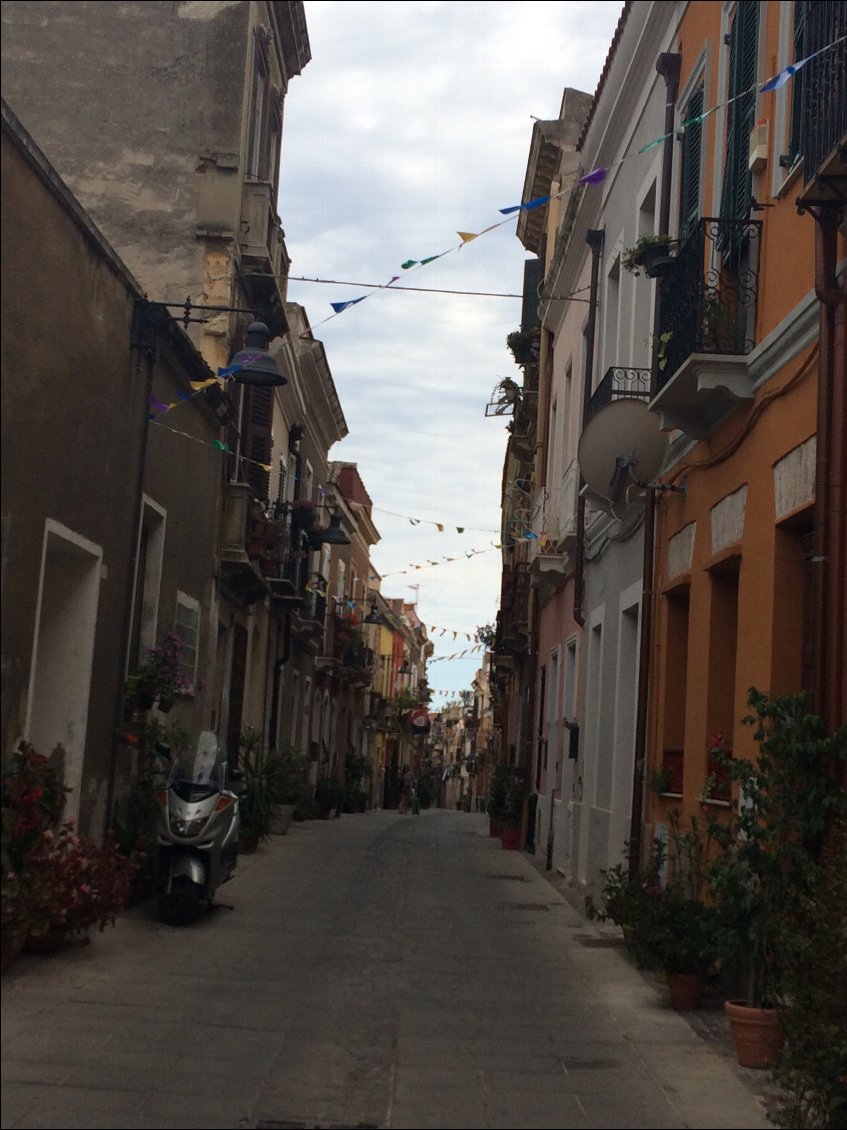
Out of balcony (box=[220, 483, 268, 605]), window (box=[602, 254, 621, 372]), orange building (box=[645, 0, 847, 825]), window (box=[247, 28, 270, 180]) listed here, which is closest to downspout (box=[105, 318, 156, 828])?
orange building (box=[645, 0, 847, 825])

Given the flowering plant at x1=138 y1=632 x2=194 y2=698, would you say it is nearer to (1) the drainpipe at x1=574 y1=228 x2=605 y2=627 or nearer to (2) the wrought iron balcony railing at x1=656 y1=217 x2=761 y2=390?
(2) the wrought iron balcony railing at x1=656 y1=217 x2=761 y2=390

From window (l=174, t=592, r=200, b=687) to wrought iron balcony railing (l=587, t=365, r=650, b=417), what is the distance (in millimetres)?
4488

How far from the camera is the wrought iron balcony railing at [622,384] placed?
13.3 m

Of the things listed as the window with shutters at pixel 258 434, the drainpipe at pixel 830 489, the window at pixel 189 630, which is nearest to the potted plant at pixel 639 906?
the drainpipe at pixel 830 489

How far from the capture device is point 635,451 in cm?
1220

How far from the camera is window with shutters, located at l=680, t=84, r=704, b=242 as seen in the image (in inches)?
449

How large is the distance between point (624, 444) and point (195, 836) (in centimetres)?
496

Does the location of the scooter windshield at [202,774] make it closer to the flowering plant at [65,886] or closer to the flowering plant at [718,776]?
the flowering plant at [65,886]

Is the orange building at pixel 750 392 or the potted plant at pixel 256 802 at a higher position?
the orange building at pixel 750 392

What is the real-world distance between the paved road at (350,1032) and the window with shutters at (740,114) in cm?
513

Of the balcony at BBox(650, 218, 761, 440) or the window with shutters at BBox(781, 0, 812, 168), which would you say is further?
the balcony at BBox(650, 218, 761, 440)

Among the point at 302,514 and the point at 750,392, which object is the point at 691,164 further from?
the point at 302,514

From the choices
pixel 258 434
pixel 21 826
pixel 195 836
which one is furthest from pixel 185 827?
pixel 258 434

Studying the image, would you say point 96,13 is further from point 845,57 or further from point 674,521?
point 845,57
